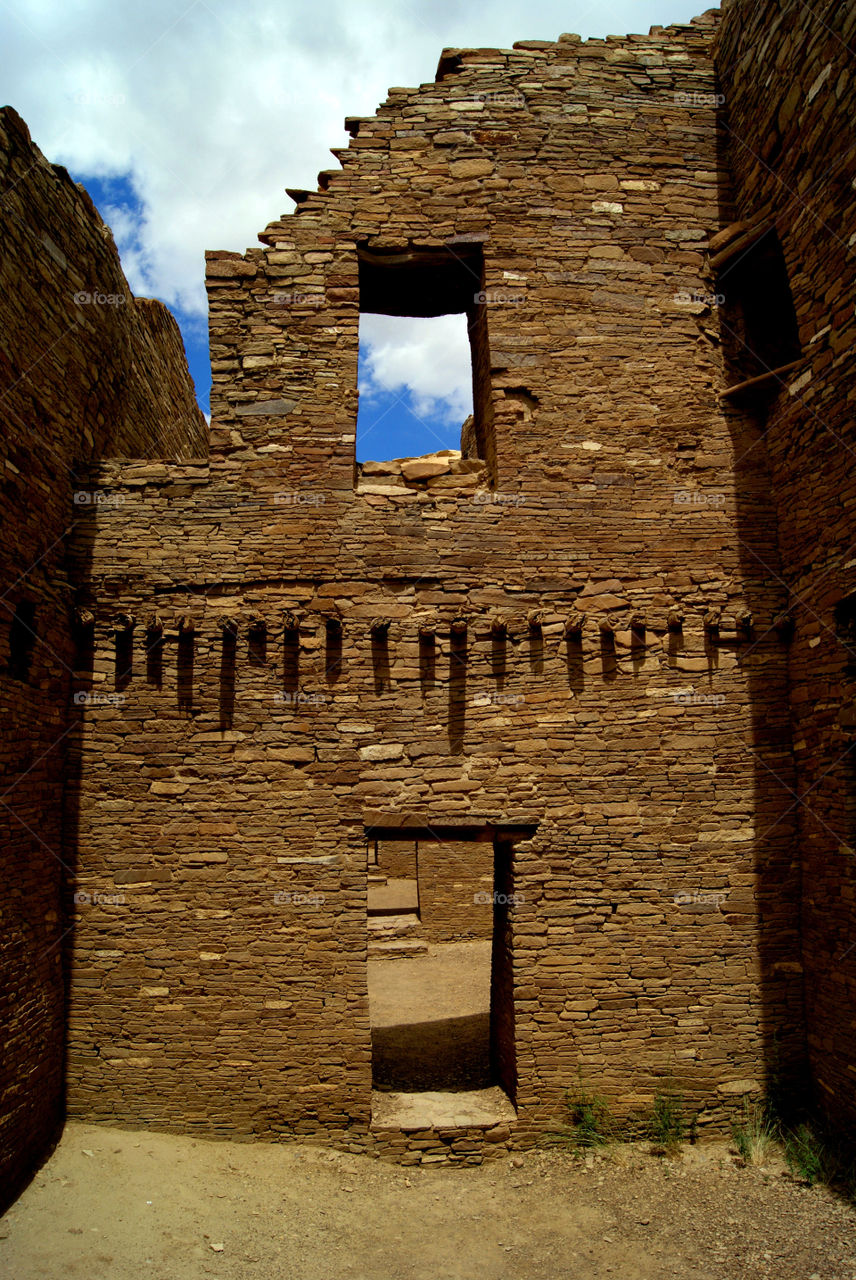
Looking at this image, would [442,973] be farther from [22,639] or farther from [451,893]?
[22,639]

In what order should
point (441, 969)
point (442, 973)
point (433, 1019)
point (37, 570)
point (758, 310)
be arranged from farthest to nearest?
1. point (441, 969)
2. point (442, 973)
3. point (433, 1019)
4. point (758, 310)
5. point (37, 570)

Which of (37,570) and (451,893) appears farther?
(451,893)

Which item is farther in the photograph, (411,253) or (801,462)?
(411,253)

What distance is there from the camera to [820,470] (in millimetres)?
6418

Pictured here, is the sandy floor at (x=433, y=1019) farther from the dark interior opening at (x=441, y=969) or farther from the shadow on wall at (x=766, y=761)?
the shadow on wall at (x=766, y=761)

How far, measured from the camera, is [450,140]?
770cm

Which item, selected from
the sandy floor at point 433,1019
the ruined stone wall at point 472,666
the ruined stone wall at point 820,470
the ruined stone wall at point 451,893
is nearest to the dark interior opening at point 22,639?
the ruined stone wall at point 472,666

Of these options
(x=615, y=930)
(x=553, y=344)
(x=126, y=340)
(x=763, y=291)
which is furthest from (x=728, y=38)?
(x=615, y=930)

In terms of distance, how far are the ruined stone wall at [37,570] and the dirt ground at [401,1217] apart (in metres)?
0.72

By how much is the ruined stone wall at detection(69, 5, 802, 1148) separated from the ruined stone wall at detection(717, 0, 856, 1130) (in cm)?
27

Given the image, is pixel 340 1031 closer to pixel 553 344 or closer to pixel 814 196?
pixel 553 344

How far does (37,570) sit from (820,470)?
Answer: 6.99 meters

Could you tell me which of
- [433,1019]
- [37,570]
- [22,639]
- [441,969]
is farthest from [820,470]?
[441,969]

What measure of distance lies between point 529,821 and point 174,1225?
13.2 ft
